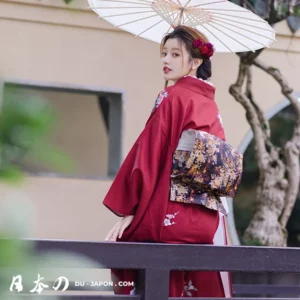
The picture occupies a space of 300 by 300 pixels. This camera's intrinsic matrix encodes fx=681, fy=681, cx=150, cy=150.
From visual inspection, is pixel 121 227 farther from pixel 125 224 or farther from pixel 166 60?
pixel 166 60

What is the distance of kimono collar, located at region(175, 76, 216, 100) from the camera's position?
2.65 metres

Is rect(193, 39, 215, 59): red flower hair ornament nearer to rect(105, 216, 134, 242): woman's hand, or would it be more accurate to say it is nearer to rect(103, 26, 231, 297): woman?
rect(103, 26, 231, 297): woman

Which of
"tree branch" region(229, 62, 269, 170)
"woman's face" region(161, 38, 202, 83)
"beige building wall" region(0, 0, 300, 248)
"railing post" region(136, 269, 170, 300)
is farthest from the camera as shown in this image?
"tree branch" region(229, 62, 269, 170)

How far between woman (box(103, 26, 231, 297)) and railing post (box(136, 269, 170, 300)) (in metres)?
0.25

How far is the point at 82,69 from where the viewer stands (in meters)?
4.70

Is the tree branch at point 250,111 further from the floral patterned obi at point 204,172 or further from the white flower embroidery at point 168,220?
the white flower embroidery at point 168,220

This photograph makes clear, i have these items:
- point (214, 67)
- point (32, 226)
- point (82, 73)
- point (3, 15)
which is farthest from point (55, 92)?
point (32, 226)

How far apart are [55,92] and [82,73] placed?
229 millimetres

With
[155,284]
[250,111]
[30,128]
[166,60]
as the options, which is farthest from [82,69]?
[30,128]

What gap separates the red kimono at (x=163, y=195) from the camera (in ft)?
8.03

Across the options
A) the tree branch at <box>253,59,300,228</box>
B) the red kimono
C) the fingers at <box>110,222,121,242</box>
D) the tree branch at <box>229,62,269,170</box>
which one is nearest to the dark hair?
the red kimono

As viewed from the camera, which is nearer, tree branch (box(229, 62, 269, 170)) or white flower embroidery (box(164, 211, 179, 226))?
white flower embroidery (box(164, 211, 179, 226))

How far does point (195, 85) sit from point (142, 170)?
17.9 inches

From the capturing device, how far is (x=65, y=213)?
14.9 feet
